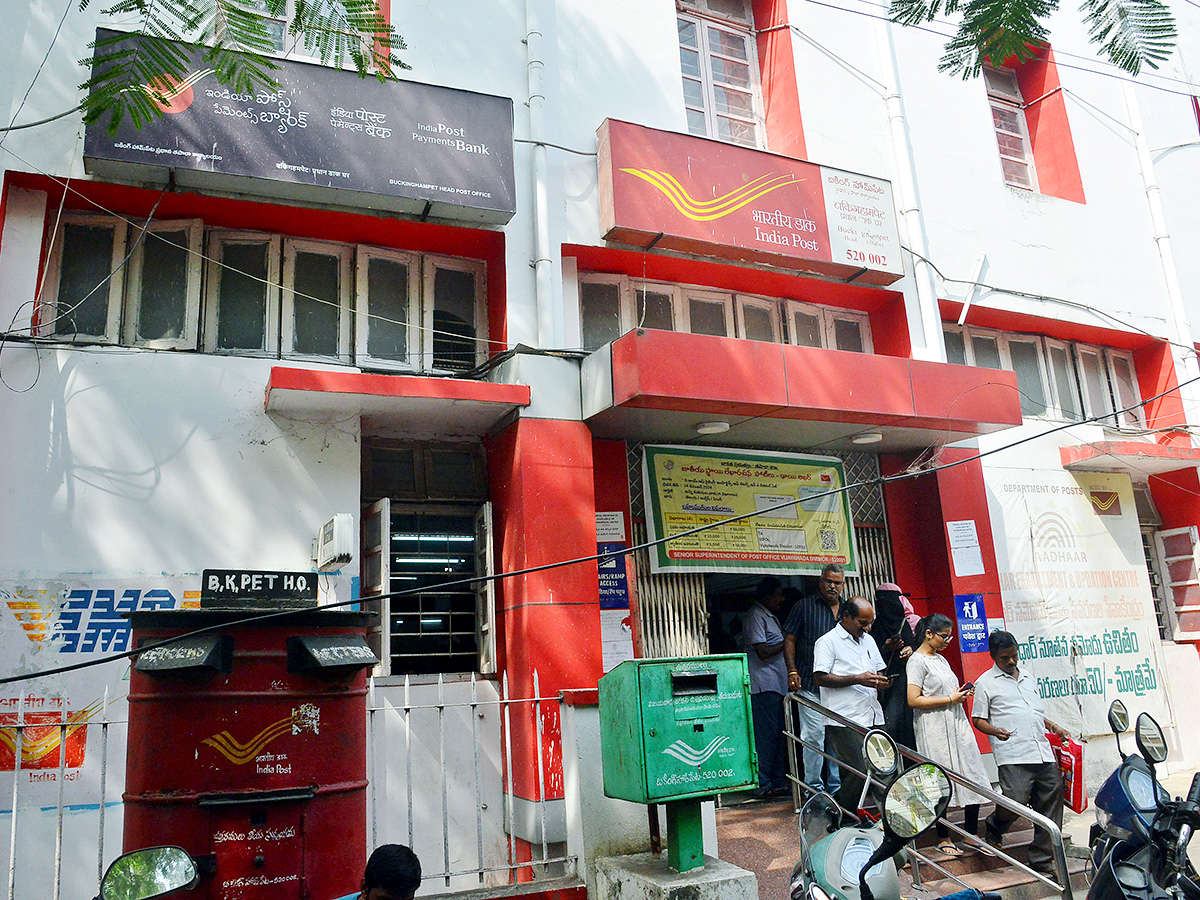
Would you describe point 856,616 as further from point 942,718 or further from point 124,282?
point 124,282

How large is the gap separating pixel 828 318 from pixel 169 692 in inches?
305

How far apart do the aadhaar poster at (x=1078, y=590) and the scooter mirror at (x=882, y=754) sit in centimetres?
700

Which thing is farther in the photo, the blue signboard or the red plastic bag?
the blue signboard

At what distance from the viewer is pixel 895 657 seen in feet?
25.6

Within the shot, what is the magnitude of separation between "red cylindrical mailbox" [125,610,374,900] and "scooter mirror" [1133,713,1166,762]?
3576 mm

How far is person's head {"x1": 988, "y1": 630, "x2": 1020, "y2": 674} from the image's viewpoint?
6.50m

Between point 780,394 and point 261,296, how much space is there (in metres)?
4.32

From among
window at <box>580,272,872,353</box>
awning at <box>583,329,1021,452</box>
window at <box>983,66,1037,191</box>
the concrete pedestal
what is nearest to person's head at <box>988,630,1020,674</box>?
awning at <box>583,329,1021,452</box>

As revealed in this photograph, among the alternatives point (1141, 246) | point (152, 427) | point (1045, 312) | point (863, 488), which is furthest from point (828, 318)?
point (152, 427)

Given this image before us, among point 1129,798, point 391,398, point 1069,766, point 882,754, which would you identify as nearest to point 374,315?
point 391,398

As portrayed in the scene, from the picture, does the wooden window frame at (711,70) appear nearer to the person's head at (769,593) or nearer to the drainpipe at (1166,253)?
the person's head at (769,593)

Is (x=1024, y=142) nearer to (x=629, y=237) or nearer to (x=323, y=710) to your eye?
(x=629, y=237)

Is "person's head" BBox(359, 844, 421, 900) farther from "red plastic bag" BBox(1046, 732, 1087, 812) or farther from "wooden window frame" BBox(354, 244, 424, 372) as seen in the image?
"red plastic bag" BBox(1046, 732, 1087, 812)

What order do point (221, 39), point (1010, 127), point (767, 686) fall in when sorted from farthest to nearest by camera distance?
point (1010, 127)
point (767, 686)
point (221, 39)
